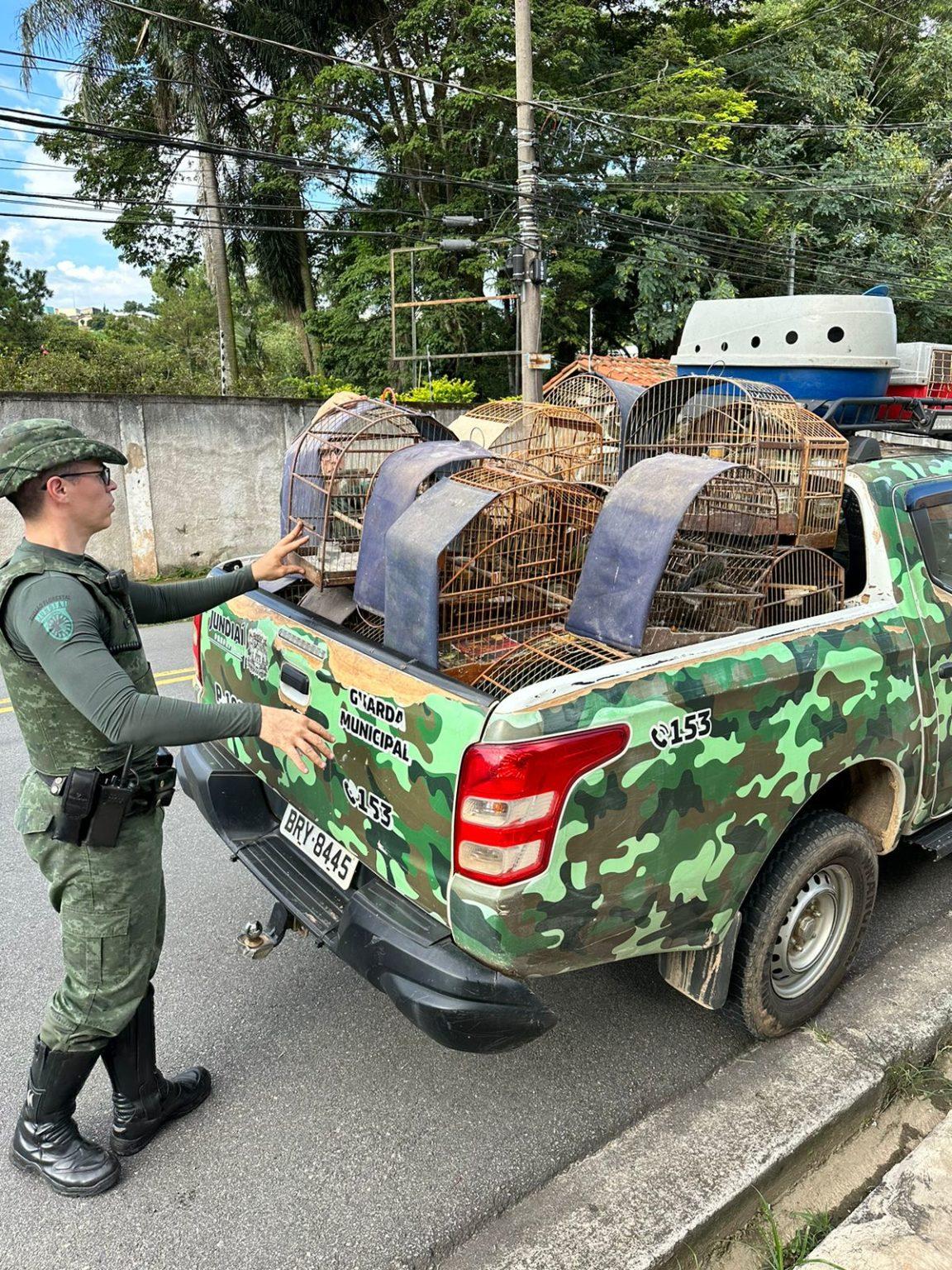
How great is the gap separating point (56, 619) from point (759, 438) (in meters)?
2.48

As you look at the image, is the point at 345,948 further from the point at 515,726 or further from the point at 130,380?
the point at 130,380

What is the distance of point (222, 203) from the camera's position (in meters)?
20.6

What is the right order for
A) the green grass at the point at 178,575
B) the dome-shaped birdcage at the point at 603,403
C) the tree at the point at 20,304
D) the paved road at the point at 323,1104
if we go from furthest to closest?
the tree at the point at 20,304, the green grass at the point at 178,575, the dome-shaped birdcage at the point at 603,403, the paved road at the point at 323,1104

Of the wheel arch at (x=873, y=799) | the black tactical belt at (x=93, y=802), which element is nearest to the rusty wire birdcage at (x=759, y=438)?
the wheel arch at (x=873, y=799)

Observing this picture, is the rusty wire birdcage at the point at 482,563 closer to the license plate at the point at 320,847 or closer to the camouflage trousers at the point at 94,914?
the license plate at the point at 320,847

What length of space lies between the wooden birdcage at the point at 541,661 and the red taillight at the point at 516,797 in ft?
1.07

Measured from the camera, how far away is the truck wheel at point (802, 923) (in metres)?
2.67

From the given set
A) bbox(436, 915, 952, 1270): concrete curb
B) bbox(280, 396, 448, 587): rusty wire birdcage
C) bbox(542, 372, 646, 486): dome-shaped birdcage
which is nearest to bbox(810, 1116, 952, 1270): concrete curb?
bbox(436, 915, 952, 1270): concrete curb

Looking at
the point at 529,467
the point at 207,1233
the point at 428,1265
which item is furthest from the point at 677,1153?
the point at 529,467

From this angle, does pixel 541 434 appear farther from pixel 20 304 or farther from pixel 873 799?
pixel 20 304

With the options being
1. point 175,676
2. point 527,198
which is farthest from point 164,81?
point 175,676

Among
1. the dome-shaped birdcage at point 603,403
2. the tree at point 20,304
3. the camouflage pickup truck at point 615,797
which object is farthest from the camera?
the tree at point 20,304

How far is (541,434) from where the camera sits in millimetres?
4191

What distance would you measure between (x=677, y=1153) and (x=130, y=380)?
44.5ft
